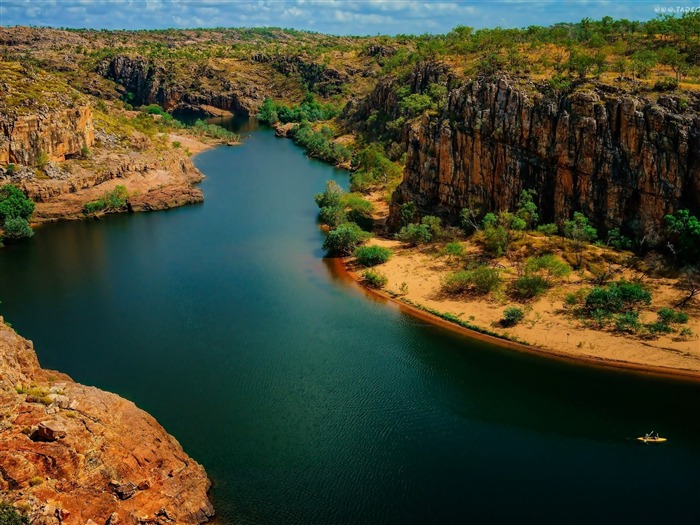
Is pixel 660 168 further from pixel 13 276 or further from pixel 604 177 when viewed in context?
pixel 13 276

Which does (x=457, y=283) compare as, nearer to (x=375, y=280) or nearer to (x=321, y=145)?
(x=375, y=280)

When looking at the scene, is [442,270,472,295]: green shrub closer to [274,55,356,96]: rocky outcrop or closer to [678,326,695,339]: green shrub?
[678,326,695,339]: green shrub

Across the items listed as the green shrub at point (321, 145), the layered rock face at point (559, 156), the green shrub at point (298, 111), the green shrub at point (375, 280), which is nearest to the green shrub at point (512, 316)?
the green shrub at point (375, 280)

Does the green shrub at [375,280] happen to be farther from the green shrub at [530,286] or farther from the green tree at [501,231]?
the green shrub at [530,286]

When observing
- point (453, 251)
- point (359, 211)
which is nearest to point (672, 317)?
point (453, 251)

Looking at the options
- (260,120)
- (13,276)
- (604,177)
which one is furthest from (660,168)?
(260,120)

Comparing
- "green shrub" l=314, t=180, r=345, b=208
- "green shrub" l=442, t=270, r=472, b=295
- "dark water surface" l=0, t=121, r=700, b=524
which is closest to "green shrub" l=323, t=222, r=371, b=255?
"dark water surface" l=0, t=121, r=700, b=524
